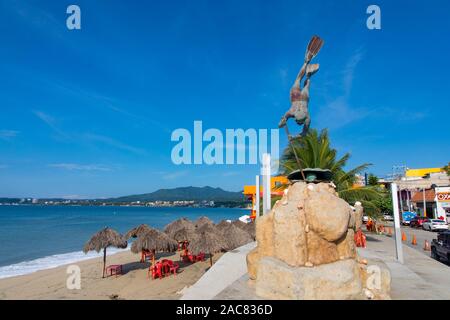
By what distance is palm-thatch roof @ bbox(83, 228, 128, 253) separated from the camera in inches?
557

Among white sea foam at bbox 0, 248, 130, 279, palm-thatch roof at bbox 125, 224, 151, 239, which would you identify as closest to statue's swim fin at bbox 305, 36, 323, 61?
palm-thatch roof at bbox 125, 224, 151, 239

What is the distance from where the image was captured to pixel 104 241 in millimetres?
14375

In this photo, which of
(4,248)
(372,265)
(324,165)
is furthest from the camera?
(4,248)

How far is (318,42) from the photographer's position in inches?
318

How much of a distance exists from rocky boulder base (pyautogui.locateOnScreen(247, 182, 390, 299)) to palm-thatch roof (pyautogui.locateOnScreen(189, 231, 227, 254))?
8519mm

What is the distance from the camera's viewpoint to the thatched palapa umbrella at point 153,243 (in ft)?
45.7

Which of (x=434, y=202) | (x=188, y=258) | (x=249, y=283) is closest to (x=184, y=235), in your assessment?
(x=188, y=258)

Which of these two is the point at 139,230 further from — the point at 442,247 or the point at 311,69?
the point at 442,247

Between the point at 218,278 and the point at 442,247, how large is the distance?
10.6m

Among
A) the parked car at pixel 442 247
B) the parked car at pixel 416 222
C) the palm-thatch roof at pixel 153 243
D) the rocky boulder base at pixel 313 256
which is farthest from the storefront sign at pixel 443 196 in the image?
the rocky boulder base at pixel 313 256

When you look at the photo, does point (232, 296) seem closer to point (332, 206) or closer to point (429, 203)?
point (332, 206)

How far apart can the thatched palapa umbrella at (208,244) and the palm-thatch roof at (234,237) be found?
5.94ft
